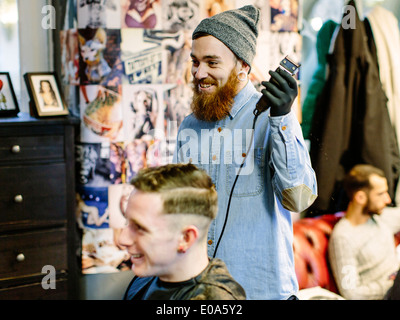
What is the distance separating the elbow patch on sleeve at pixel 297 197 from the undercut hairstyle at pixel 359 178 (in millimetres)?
1167

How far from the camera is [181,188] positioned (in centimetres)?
98

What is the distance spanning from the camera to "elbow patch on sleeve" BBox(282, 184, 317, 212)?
1106mm

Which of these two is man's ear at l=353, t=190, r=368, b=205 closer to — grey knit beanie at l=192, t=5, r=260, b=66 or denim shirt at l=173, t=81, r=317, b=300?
denim shirt at l=173, t=81, r=317, b=300

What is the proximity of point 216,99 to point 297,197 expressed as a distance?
0.97ft

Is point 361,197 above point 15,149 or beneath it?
beneath

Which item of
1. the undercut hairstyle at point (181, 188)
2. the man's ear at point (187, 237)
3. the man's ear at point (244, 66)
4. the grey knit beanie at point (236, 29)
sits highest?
the grey knit beanie at point (236, 29)

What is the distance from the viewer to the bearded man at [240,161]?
3.76 ft

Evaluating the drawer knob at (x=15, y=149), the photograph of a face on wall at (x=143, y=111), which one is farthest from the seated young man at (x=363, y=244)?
the drawer knob at (x=15, y=149)

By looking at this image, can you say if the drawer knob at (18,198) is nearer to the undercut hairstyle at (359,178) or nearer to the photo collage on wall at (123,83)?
the photo collage on wall at (123,83)

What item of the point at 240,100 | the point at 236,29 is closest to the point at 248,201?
the point at 240,100

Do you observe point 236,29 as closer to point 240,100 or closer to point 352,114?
point 240,100

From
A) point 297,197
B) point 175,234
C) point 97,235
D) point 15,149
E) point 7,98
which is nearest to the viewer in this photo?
point 175,234

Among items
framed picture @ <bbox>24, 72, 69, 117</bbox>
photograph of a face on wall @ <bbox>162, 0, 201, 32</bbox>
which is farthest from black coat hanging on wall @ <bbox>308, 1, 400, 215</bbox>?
framed picture @ <bbox>24, 72, 69, 117</bbox>
